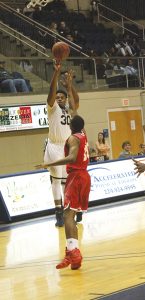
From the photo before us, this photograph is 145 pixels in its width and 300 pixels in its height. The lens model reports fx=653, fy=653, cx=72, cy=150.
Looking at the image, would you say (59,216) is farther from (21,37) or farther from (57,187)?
(21,37)

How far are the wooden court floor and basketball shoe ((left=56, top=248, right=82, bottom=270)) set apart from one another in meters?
0.06

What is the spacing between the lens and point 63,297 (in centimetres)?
553

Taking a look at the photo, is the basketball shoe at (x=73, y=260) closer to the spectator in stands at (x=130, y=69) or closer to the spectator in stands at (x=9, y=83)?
the spectator in stands at (x=9, y=83)

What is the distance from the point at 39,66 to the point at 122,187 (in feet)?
14.8

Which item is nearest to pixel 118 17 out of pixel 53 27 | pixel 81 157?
pixel 53 27

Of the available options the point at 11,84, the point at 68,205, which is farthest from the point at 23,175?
the point at 68,205

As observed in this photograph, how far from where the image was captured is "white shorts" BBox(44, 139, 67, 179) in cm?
993

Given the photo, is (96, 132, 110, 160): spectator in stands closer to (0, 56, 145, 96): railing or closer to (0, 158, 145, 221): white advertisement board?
(0, 56, 145, 96): railing

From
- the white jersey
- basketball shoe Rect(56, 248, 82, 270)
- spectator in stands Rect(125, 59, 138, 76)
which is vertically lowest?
basketball shoe Rect(56, 248, 82, 270)

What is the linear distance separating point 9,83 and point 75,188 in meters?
9.36

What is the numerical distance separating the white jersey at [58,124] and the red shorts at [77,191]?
7.71 ft

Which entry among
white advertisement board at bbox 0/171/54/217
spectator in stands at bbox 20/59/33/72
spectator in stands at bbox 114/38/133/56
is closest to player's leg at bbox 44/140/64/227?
white advertisement board at bbox 0/171/54/217

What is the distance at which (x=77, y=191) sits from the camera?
23.2 feet

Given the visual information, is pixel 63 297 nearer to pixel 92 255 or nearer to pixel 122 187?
pixel 92 255
